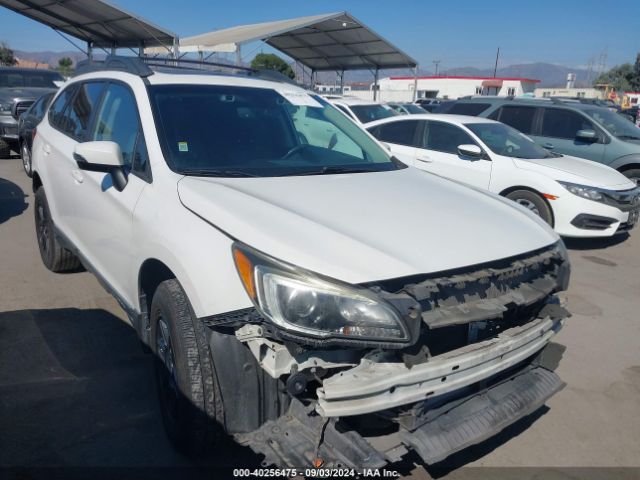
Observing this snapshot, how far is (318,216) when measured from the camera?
2418 millimetres

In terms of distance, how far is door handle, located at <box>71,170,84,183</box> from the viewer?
363cm

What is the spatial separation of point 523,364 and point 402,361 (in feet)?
3.22

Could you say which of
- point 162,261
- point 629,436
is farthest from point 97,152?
point 629,436

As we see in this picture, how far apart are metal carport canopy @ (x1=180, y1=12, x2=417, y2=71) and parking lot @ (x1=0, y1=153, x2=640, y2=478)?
14138 millimetres

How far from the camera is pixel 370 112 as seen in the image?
483 inches

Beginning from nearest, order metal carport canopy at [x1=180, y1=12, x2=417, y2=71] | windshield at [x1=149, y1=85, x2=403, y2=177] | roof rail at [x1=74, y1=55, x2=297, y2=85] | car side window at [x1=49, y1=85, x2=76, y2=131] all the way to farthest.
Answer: windshield at [x1=149, y1=85, x2=403, y2=177]
roof rail at [x1=74, y1=55, x2=297, y2=85]
car side window at [x1=49, y1=85, x2=76, y2=131]
metal carport canopy at [x1=180, y1=12, x2=417, y2=71]

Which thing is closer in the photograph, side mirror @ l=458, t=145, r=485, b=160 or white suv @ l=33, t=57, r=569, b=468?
white suv @ l=33, t=57, r=569, b=468

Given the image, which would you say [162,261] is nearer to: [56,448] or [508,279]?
[56,448]

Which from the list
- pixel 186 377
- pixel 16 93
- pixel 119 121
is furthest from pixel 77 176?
pixel 16 93

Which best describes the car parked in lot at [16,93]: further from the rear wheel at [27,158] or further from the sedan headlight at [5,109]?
the rear wheel at [27,158]

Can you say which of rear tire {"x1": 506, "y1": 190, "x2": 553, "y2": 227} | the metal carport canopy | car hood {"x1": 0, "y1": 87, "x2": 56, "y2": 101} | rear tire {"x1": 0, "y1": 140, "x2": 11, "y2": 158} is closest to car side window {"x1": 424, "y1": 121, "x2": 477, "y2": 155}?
rear tire {"x1": 506, "y1": 190, "x2": 553, "y2": 227}

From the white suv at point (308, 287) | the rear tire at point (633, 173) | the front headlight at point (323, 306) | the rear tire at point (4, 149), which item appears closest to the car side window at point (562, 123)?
the rear tire at point (633, 173)

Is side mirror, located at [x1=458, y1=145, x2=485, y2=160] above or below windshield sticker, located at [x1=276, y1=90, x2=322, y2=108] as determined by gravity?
below

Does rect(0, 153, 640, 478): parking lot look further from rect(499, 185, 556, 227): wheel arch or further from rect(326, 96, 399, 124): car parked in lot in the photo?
rect(326, 96, 399, 124): car parked in lot
